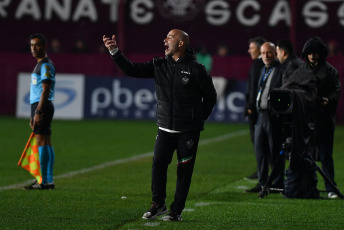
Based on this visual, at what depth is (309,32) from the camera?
29.2 metres

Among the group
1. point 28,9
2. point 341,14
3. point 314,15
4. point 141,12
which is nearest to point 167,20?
point 141,12

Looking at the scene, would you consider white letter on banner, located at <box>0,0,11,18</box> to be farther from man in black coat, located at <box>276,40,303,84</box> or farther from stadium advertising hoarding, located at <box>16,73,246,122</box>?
man in black coat, located at <box>276,40,303,84</box>

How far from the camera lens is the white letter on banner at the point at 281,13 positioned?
95.2 feet

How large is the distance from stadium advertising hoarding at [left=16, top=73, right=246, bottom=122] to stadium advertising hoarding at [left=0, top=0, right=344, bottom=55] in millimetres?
4018

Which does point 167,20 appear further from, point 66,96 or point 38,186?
point 38,186

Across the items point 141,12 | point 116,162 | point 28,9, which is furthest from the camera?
point 28,9

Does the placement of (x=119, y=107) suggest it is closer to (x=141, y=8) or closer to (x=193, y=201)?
(x=141, y=8)

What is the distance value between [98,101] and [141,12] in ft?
17.2

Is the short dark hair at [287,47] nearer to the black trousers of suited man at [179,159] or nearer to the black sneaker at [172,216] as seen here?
the black trousers of suited man at [179,159]

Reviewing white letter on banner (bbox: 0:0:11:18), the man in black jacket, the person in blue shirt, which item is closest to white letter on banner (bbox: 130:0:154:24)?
white letter on banner (bbox: 0:0:11:18)

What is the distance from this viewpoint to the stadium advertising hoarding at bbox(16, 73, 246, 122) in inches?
1005

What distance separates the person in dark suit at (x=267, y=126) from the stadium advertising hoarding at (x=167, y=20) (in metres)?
Result: 16.5

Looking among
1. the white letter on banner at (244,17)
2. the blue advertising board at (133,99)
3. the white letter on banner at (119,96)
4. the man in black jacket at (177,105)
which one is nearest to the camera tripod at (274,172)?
the man in black jacket at (177,105)

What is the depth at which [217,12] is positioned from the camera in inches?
1174
